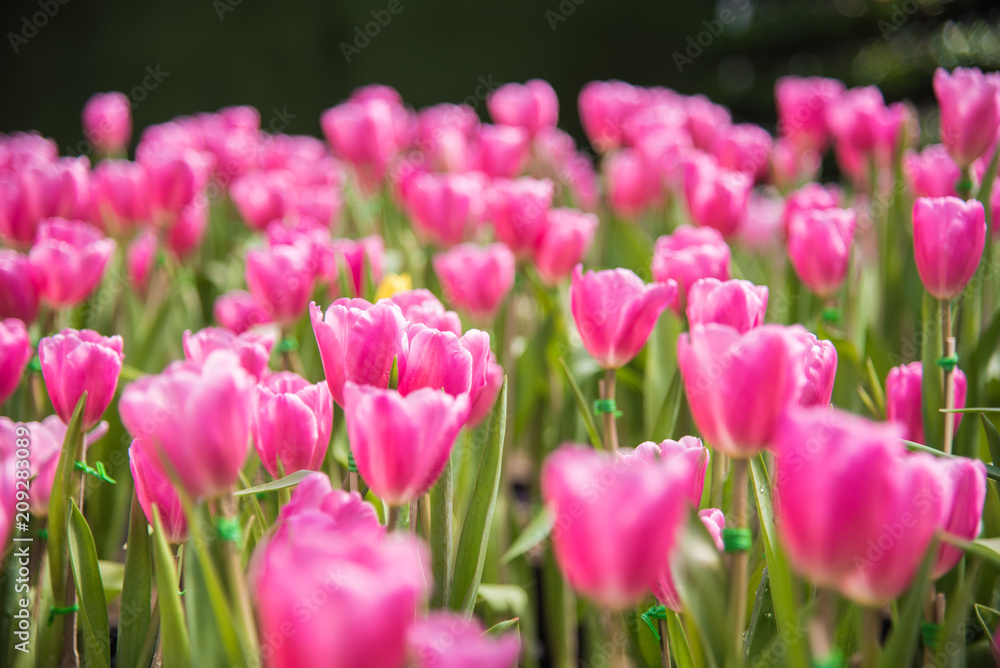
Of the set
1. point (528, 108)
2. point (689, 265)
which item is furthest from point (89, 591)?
point (528, 108)

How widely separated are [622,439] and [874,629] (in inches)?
33.1

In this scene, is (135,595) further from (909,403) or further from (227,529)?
(909,403)

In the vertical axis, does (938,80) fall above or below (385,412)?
above

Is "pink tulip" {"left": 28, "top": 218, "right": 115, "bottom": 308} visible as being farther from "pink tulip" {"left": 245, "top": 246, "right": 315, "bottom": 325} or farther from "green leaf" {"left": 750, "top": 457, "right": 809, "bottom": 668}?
"green leaf" {"left": 750, "top": 457, "right": 809, "bottom": 668}

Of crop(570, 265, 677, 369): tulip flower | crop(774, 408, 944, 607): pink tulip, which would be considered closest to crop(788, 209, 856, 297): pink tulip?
crop(570, 265, 677, 369): tulip flower

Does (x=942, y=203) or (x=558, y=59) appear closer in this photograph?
(x=942, y=203)

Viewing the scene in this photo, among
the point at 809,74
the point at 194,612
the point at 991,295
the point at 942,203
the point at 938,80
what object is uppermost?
the point at 809,74

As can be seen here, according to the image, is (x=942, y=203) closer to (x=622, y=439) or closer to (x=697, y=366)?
(x=697, y=366)

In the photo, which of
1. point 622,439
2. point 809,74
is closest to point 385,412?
point 622,439

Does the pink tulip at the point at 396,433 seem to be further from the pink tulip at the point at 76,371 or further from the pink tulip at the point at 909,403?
the pink tulip at the point at 909,403

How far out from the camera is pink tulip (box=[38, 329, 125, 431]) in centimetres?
66

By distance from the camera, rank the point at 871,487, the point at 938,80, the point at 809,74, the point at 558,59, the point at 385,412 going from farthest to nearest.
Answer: the point at 558,59, the point at 809,74, the point at 938,80, the point at 385,412, the point at 871,487

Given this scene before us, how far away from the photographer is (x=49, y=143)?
5.49 ft

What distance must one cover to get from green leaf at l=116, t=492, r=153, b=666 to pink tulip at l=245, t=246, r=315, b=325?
35 cm
